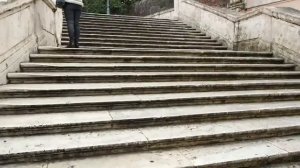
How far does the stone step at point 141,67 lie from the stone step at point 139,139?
174 cm

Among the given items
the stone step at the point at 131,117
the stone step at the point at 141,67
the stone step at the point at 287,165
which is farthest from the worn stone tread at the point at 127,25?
the stone step at the point at 287,165

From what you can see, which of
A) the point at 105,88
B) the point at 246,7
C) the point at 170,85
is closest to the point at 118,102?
the point at 105,88

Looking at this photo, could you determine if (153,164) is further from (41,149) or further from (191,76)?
(191,76)

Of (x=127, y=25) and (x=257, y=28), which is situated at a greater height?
(x=127, y=25)

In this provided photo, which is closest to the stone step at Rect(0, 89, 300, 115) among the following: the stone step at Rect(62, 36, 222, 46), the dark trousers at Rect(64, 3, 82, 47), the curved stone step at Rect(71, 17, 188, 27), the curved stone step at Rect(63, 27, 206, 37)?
the dark trousers at Rect(64, 3, 82, 47)

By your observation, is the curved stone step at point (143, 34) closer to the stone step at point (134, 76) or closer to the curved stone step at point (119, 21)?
the curved stone step at point (119, 21)

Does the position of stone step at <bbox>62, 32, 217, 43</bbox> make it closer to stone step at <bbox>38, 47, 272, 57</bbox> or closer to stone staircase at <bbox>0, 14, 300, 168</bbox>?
stone step at <bbox>38, 47, 272, 57</bbox>

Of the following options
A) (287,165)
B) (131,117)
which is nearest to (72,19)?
(131,117)

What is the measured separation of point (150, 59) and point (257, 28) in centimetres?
315

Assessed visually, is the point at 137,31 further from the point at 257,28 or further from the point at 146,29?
the point at 257,28

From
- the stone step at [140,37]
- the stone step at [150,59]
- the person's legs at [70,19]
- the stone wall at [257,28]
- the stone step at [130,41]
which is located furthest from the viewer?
the stone step at [140,37]

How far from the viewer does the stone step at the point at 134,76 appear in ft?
14.5

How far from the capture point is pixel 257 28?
24.4 feet

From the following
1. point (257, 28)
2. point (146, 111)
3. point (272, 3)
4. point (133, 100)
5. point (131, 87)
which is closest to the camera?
point (146, 111)
